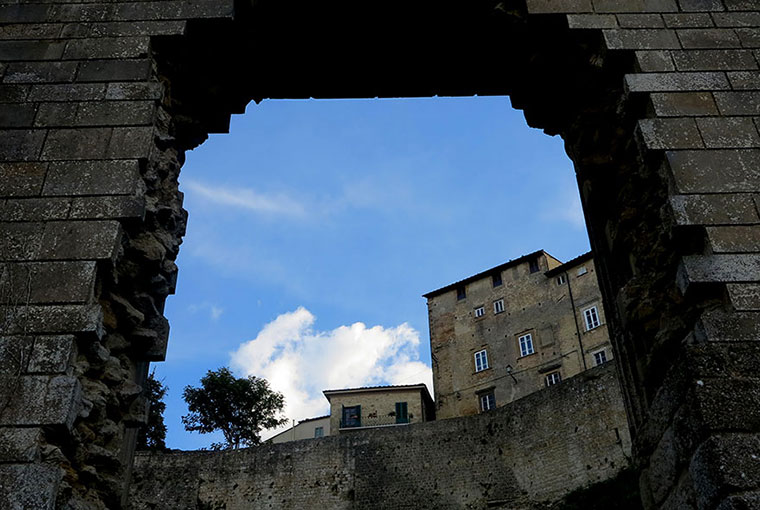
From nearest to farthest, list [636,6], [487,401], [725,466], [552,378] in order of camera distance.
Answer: [725,466]
[636,6]
[552,378]
[487,401]

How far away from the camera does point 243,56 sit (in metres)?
5.77

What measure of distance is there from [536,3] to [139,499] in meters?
26.3

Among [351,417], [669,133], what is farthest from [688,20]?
[351,417]

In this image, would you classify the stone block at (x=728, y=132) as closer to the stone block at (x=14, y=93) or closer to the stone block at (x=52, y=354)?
the stone block at (x=52, y=354)

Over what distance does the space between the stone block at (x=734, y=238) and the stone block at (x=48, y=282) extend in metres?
3.60

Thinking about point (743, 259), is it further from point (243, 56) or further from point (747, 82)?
point (243, 56)

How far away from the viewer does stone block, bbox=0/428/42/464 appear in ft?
10.8

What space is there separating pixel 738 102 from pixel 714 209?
1.07m

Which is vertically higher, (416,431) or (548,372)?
→ (548,372)

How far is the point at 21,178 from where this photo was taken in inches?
172

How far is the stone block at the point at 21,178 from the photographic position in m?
4.30

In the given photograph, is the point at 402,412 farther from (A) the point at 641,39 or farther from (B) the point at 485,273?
(A) the point at 641,39

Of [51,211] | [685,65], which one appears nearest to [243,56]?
[51,211]

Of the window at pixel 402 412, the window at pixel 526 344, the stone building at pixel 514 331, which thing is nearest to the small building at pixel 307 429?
Result: the window at pixel 402 412
